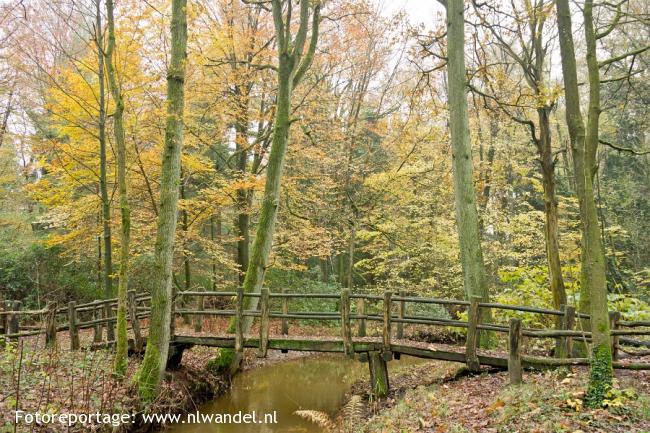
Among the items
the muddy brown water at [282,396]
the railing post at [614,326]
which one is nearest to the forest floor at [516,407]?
the railing post at [614,326]

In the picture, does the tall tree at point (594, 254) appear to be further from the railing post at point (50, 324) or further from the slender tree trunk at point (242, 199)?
the slender tree trunk at point (242, 199)

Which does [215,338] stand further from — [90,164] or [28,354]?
[90,164]

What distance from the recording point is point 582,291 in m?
7.61

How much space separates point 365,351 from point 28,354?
6.17m

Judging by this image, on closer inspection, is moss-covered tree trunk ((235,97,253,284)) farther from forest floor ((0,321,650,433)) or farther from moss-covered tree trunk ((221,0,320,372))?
forest floor ((0,321,650,433))

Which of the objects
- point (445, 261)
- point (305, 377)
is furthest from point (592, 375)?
point (445, 261)

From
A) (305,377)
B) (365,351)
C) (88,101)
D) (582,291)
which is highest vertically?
(88,101)

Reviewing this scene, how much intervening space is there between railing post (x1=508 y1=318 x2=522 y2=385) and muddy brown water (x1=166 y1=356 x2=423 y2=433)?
3.54 m

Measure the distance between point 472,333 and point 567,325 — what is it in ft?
4.80

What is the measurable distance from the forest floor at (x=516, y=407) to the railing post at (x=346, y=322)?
3.67 ft

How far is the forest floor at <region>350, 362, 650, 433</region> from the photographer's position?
463 cm

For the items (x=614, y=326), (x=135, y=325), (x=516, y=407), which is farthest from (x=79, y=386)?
(x=614, y=326)

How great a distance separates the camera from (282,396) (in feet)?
33.8

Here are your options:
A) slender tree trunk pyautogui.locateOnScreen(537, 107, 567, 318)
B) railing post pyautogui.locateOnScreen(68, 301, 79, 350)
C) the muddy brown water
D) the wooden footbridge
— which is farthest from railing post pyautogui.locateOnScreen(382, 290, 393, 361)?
railing post pyautogui.locateOnScreen(68, 301, 79, 350)
